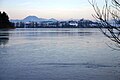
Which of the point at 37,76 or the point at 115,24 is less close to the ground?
the point at 115,24

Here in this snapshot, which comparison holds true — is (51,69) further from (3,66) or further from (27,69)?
(3,66)

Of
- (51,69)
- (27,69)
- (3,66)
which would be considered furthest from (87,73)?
(3,66)

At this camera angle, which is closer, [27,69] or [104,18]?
[104,18]

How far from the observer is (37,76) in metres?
8.99

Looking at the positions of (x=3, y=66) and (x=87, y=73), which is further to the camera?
(x=3, y=66)

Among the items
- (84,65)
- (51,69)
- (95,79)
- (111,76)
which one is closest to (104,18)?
(95,79)

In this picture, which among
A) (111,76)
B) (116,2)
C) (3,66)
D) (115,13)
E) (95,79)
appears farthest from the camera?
(3,66)

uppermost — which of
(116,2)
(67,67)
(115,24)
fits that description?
(116,2)

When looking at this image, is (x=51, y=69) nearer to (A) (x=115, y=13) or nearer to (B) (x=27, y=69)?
(B) (x=27, y=69)

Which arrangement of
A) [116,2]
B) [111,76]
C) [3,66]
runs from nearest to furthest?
[116,2] < [111,76] < [3,66]

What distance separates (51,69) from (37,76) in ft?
4.78

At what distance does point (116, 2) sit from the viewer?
3.97 meters

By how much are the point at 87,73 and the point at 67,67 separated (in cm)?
161

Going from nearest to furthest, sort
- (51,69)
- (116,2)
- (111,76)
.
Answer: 1. (116,2)
2. (111,76)
3. (51,69)
